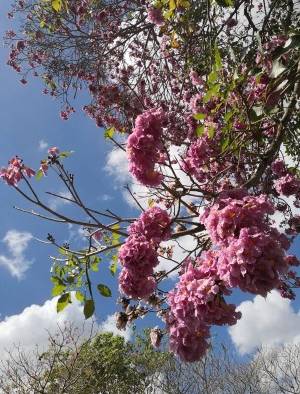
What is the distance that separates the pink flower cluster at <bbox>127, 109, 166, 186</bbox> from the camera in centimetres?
259

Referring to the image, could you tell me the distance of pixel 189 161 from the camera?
3.32m

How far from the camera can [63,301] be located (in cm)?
268

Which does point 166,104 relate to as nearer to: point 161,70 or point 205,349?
point 161,70

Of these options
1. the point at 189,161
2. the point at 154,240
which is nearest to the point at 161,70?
the point at 189,161

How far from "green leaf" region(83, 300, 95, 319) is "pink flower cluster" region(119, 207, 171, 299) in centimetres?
38

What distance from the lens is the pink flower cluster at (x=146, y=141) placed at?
259 cm

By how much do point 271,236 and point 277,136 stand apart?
1.23 metres

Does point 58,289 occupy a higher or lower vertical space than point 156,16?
lower

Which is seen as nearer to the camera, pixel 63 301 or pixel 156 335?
pixel 63 301

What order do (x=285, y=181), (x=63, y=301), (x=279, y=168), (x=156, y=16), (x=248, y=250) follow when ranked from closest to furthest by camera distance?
(x=248, y=250), (x=63, y=301), (x=285, y=181), (x=279, y=168), (x=156, y=16)

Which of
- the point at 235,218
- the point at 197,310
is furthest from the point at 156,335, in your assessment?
the point at 235,218

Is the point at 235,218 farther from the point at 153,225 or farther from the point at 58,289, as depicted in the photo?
the point at 58,289

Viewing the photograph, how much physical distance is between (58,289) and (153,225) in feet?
2.25

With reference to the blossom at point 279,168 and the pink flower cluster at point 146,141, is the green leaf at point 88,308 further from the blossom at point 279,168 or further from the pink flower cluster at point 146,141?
the blossom at point 279,168
